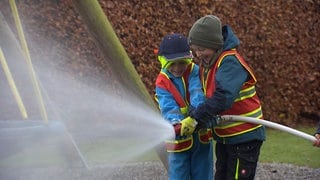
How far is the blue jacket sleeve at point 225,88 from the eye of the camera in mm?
3434

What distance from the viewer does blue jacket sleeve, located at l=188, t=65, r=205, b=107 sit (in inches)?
146

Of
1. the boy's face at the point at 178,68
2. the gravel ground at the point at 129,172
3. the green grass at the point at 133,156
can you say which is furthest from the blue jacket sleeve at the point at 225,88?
the gravel ground at the point at 129,172

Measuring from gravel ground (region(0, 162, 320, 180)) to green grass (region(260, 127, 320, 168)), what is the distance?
206 mm

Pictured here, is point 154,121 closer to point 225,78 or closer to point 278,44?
point 225,78

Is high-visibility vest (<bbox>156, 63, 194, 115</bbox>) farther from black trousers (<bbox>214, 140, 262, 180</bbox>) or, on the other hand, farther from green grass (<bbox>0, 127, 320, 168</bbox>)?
green grass (<bbox>0, 127, 320, 168</bbox>)

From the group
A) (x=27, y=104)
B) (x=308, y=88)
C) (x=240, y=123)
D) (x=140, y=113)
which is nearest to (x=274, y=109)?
(x=308, y=88)

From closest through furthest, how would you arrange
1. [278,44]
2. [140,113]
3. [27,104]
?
[140,113] < [27,104] < [278,44]

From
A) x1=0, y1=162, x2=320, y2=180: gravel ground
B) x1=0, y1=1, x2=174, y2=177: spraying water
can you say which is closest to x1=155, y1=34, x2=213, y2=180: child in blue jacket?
x1=0, y1=1, x2=174, y2=177: spraying water

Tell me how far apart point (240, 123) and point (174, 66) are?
0.54m

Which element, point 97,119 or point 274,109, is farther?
point 274,109

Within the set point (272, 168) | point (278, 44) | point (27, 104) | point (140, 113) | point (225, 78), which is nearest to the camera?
point (225, 78)

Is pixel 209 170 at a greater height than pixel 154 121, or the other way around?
pixel 154 121

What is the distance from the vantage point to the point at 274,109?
24.9 ft

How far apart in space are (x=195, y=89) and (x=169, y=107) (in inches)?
7.5
